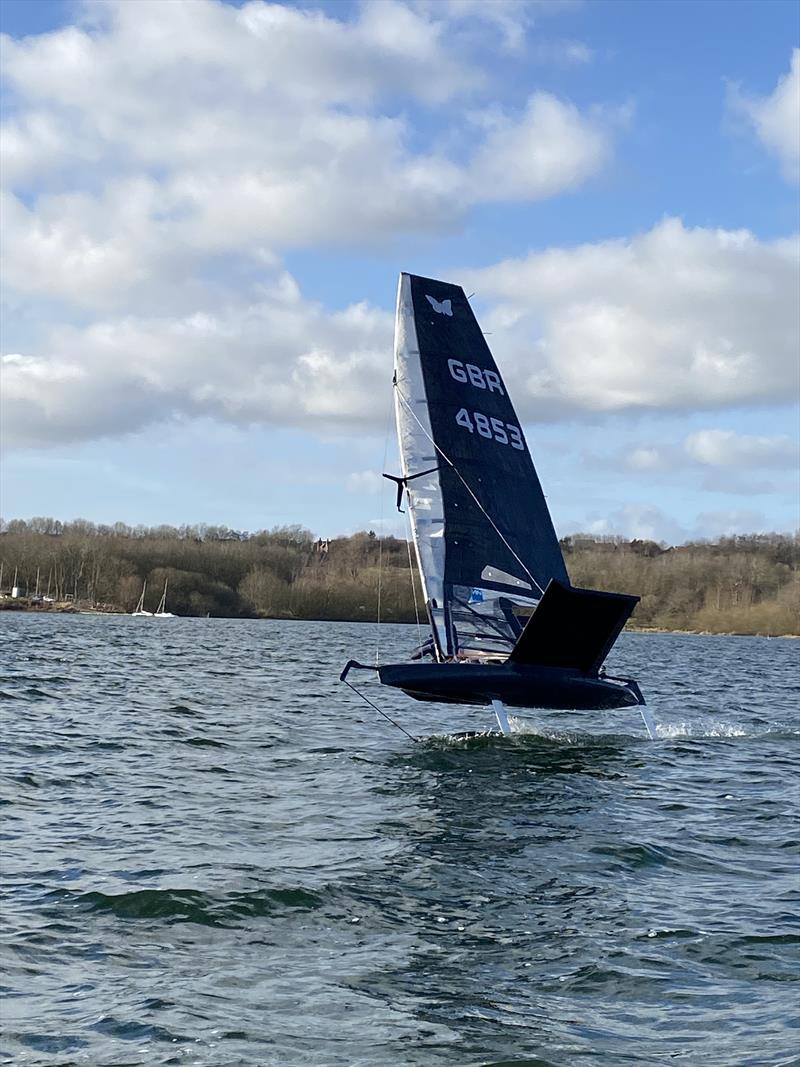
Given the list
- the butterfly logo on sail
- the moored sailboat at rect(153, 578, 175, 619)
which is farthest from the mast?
the moored sailboat at rect(153, 578, 175, 619)

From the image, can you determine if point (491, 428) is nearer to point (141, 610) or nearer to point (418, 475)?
point (418, 475)

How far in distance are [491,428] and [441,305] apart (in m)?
3.03

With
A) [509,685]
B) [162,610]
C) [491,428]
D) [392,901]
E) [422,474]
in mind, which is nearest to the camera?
[392,901]

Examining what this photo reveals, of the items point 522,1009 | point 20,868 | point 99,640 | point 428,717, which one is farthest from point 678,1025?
point 99,640

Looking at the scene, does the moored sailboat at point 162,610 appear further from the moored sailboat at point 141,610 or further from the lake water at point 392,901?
the lake water at point 392,901

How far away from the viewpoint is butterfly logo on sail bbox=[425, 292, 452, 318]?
1048 inches

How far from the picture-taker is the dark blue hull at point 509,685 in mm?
21562

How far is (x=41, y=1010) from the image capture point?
26.1 feet

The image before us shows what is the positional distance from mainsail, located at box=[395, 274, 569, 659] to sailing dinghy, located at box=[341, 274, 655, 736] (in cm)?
3

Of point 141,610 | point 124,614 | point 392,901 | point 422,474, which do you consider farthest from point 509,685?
point 141,610

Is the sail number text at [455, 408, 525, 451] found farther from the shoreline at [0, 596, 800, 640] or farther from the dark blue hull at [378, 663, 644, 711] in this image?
the shoreline at [0, 596, 800, 640]

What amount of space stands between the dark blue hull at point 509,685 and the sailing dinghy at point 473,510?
0.18 feet

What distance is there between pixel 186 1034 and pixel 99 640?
67189 millimetres

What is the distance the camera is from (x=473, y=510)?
25.5m
